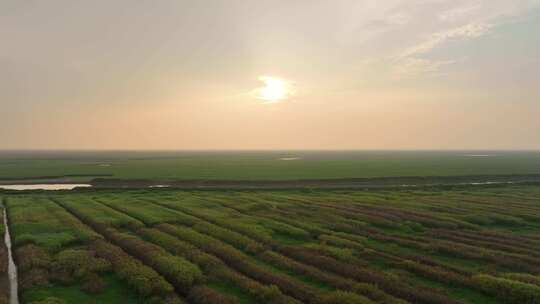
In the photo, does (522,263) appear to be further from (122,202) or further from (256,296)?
(122,202)

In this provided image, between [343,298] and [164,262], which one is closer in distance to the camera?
[343,298]

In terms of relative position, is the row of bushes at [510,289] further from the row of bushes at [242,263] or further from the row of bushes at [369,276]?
the row of bushes at [242,263]

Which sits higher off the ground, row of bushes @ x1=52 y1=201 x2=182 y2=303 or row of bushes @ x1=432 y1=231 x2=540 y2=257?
row of bushes @ x1=52 y1=201 x2=182 y2=303

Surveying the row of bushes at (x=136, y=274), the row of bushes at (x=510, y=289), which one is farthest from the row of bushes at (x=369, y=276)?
the row of bushes at (x=136, y=274)

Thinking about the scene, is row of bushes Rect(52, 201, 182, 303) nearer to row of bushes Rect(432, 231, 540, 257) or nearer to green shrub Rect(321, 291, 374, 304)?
green shrub Rect(321, 291, 374, 304)

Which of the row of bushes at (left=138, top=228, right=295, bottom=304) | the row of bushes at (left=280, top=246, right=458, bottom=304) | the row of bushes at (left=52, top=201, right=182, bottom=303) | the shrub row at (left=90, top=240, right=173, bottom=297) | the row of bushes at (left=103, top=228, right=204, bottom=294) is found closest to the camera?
the row of bushes at (left=280, top=246, right=458, bottom=304)

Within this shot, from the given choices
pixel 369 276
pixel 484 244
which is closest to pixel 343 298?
pixel 369 276

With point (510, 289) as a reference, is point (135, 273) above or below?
above

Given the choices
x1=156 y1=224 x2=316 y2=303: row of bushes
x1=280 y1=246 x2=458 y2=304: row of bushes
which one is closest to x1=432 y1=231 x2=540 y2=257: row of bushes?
x1=280 y1=246 x2=458 y2=304: row of bushes

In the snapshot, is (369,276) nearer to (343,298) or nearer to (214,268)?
(343,298)
